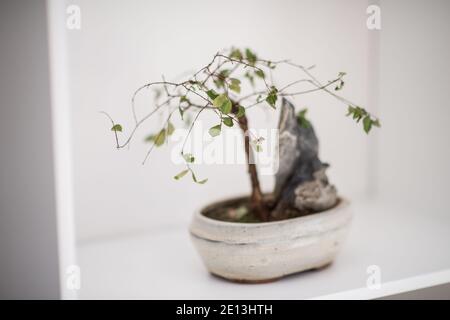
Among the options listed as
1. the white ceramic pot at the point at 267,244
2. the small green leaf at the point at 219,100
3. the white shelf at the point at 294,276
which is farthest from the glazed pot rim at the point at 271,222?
the small green leaf at the point at 219,100

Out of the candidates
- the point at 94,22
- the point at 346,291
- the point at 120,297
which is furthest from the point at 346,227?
the point at 94,22

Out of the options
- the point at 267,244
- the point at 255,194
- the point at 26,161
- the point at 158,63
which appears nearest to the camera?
the point at 26,161

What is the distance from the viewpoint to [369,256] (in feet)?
3.25

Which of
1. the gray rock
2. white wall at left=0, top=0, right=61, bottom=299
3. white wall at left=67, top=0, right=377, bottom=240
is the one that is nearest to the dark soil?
the gray rock

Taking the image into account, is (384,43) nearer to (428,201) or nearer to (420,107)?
(420,107)

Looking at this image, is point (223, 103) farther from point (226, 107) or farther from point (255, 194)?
point (255, 194)

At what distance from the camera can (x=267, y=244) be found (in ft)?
2.60

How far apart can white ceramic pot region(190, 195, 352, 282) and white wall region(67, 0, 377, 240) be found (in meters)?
0.38

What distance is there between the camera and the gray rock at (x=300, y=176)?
87 centimetres

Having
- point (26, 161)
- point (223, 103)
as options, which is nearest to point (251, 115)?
point (223, 103)

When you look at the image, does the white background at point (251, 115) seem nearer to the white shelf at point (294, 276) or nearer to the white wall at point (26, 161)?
the white shelf at point (294, 276)

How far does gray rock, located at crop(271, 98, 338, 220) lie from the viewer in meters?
0.87

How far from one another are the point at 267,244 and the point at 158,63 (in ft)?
1.96
